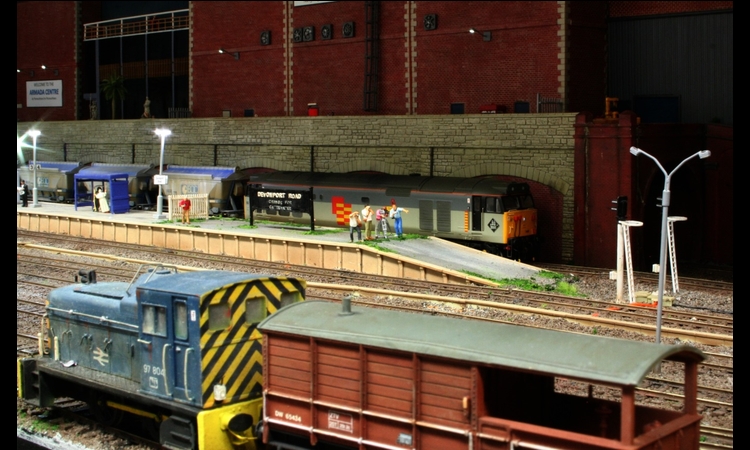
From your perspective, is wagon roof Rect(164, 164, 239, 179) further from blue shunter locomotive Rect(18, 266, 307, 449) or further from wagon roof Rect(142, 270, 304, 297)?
wagon roof Rect(142, 270, 304, 297)

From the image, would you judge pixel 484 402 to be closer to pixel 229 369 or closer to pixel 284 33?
pixel 229 369

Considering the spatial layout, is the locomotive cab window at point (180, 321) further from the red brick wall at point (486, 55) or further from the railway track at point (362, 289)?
the red brick wall at point (486, 55)

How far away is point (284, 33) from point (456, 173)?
1556 cm

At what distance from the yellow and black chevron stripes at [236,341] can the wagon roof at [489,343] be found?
63cm

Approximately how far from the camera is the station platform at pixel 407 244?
96.5 feet

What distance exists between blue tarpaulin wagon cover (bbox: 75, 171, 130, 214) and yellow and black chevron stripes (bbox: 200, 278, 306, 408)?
3357cm

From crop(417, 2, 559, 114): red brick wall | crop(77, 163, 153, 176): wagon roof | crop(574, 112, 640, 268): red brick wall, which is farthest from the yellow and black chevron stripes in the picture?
crop(77, 163, 153, 176): wagon roof

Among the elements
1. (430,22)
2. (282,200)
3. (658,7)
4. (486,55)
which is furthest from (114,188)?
(658,7)

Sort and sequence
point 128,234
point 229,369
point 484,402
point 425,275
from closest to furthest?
point 484,402, point 229,369, point 425,275, point 128,234

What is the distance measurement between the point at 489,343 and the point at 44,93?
6091cm

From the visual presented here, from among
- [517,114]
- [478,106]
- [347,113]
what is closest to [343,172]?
[347,113]

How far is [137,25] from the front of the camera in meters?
59.7

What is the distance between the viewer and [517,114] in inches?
1436

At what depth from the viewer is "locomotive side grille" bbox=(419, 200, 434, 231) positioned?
114 ft
